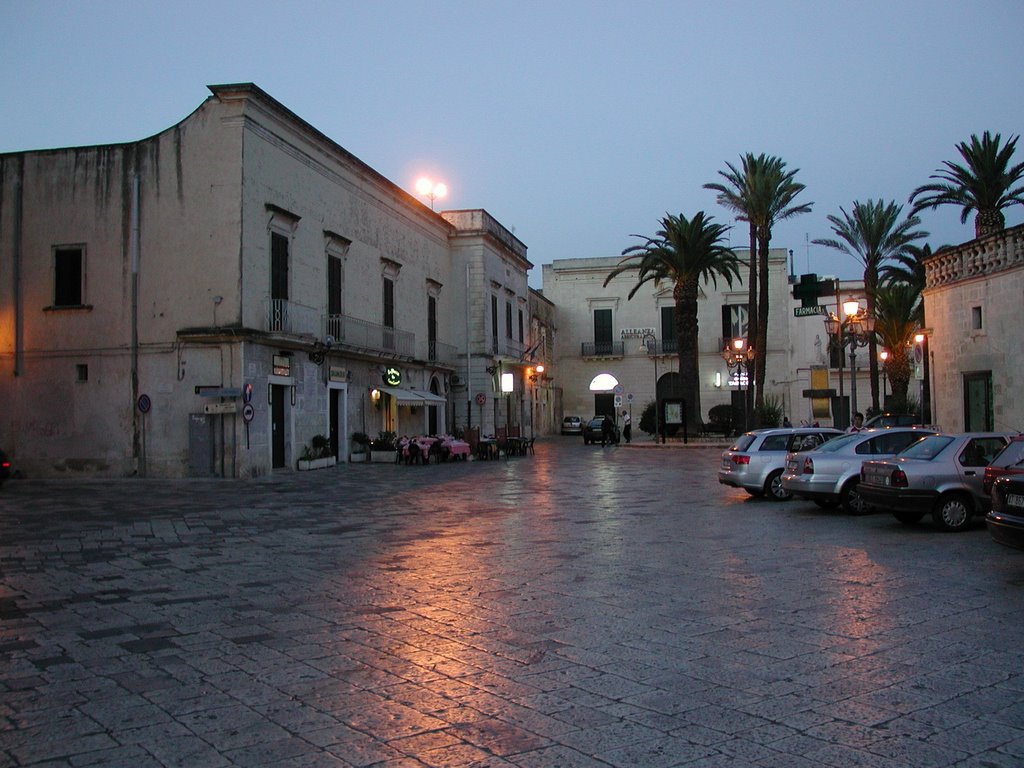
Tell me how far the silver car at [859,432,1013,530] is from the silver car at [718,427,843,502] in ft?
13.8

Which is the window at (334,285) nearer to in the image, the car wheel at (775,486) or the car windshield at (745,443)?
the car windshield at (745,443)

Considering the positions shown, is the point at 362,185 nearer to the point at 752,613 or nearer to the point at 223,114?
the point at 223,114

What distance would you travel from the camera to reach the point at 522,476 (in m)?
24.2

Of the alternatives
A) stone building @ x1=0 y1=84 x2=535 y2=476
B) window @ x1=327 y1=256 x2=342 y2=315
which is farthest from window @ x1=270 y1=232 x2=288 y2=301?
window @ x1=327 y1=256 x2=342 y2=315

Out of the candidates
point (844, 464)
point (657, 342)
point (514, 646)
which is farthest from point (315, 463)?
point (657, 342)

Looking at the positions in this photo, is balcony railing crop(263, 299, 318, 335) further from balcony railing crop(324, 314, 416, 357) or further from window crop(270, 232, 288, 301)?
balcony railing crop(324, 314, 416, 357)

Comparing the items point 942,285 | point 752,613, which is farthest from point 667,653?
point 942,285

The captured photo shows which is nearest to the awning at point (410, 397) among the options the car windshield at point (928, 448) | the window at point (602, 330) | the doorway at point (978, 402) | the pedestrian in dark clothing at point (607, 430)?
the pedestrian in dark clothing at point (607, 430)

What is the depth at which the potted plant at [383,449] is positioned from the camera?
1197 inches

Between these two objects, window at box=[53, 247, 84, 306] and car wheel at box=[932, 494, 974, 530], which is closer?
car wheel at box=[932, 494, 974, 530]

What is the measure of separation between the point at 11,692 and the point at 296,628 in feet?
6.64

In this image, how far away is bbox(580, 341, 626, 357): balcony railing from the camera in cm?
6431

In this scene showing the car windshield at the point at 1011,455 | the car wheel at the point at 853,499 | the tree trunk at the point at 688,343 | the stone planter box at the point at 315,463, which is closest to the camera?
the car windshield at the point at 1011,455

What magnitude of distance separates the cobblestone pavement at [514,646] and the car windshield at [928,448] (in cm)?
100
